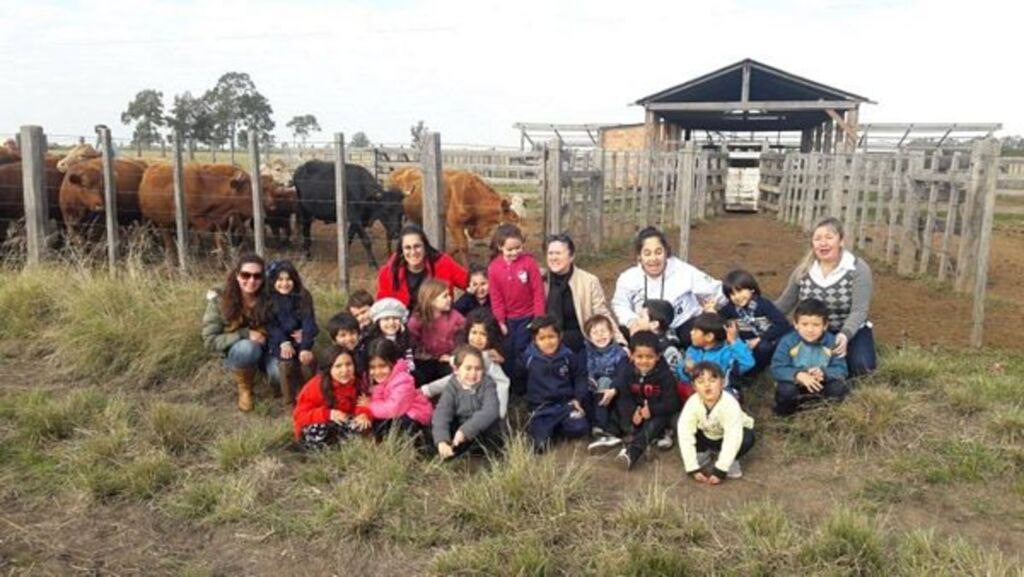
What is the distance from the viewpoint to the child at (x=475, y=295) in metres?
5.07

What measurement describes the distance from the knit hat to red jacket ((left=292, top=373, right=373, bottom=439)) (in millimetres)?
464

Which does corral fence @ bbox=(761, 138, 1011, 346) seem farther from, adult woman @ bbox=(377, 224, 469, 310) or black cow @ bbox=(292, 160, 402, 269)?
black cow @ bbox=(292, 160, 402, 269)

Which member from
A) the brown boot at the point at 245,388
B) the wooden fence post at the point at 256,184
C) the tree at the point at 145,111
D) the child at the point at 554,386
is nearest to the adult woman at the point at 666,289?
the child at the point at 554,386

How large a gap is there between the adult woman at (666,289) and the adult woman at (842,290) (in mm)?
595

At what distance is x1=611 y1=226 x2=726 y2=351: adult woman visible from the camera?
4.86 metres

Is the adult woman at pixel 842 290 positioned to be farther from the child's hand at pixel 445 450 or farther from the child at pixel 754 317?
the child's hand at pixel 445 450

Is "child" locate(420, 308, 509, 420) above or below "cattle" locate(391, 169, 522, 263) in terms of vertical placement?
below

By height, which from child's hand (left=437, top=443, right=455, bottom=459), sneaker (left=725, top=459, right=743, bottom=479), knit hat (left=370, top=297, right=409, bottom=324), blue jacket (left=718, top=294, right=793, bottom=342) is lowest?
sneaker (left=725, top=459, right=743, bottom=479)

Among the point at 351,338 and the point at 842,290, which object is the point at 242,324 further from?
the point at 842,290

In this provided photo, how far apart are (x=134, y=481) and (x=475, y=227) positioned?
6.86 meters

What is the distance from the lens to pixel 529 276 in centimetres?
495

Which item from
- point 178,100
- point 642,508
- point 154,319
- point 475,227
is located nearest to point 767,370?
point 642,508

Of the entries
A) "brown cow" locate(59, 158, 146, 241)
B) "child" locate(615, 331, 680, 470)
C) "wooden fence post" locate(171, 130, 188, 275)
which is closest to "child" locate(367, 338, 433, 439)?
"child" locate(615, 331, 680, 470)

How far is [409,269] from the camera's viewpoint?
16.7 feet
